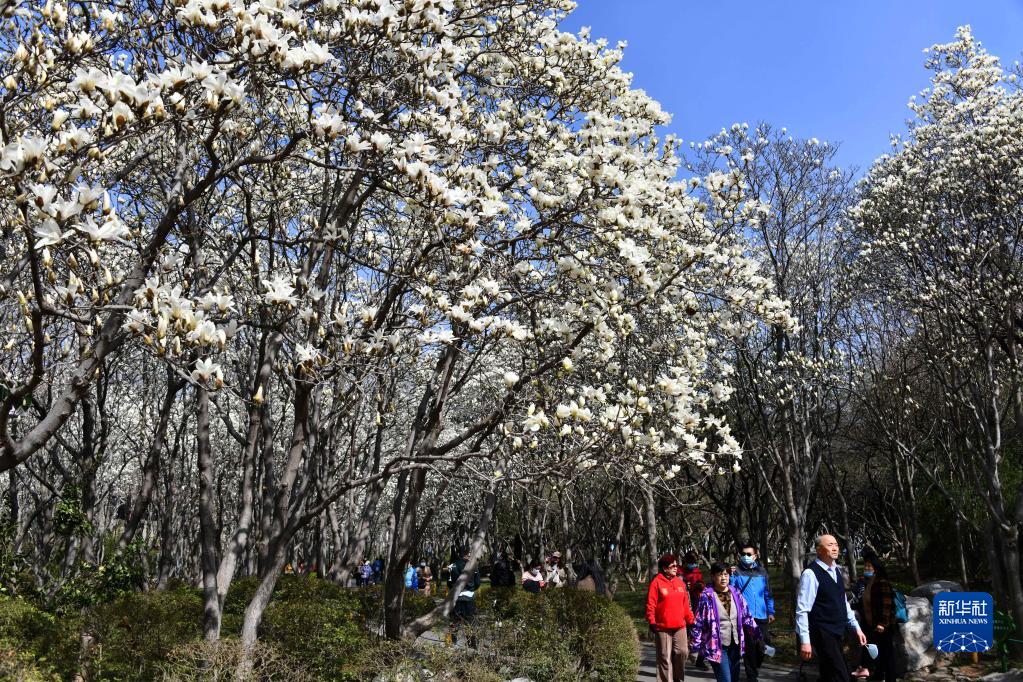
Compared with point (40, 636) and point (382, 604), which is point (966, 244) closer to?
point (382, 604)

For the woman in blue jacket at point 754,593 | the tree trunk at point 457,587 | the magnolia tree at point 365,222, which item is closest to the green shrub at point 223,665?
the magnolia tree at point 365,222

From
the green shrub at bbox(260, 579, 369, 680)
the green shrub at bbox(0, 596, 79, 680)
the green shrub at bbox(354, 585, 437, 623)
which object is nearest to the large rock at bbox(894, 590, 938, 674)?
the green shrub at bbox(354, 585, 437, 623)

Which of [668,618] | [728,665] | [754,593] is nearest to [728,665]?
[728,665]

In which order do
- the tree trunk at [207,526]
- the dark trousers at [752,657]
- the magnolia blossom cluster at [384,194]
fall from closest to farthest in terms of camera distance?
the magnolia blossom cluster at [384,194] < the tree trunk at [207,526] < the dark trousers at [752,657]

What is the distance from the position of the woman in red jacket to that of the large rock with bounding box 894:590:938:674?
4.28m

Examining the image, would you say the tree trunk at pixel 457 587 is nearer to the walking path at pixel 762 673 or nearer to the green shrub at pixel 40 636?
the walking path at pixel 762 673

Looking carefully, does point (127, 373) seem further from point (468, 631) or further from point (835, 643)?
point (835, 643)

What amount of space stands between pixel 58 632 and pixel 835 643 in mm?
6812

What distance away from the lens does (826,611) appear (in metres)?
6.75

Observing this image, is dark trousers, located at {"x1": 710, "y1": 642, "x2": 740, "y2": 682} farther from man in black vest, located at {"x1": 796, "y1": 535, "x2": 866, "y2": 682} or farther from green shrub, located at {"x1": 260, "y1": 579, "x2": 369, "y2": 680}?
green shrub, located at {"x1": 260, "y1": 579, "x2": 369, "y2": 680}

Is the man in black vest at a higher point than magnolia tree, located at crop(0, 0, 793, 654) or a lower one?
lower

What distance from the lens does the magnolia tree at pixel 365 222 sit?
4227mm

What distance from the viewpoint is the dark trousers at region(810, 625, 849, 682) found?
666 centimetres

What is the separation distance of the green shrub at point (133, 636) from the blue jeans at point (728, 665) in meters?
4.86
